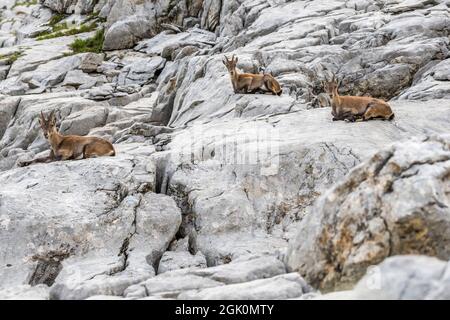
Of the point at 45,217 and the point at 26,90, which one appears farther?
the point at 26,90

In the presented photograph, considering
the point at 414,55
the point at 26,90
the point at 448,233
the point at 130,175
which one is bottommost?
the point at 26,90

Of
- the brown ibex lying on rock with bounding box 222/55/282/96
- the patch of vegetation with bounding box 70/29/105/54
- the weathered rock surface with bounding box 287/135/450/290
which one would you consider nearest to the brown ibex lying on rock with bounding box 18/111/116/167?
the brown ibex lying on rock with bounding box 222/55/282/96

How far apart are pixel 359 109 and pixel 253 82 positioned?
715 cm

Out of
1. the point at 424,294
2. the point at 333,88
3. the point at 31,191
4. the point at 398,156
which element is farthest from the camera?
the point at 333,88

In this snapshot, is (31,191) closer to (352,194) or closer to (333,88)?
(352,194)

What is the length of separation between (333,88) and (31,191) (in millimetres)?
12106

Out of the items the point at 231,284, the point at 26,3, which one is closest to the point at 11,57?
the point at 26,3

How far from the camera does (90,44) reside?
2344 inches

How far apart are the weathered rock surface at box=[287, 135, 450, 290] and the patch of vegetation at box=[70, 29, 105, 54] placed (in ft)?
174

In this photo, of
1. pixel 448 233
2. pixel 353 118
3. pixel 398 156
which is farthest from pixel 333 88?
pixel 448 233

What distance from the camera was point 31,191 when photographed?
47.2ft

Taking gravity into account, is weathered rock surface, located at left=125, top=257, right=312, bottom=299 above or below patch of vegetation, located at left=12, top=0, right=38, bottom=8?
above

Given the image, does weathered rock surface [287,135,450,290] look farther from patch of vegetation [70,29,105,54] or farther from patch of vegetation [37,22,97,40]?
patch of vegetation [37,22,97,40]

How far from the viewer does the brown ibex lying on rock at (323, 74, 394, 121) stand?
17.5 meters
